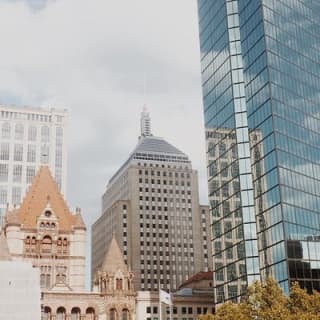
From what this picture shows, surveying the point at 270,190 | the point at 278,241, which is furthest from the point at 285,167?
the point at 278,241

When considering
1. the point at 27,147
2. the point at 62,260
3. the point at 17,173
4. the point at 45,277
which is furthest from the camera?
the point at 27,147

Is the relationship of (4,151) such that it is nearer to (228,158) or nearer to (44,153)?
(44,153)

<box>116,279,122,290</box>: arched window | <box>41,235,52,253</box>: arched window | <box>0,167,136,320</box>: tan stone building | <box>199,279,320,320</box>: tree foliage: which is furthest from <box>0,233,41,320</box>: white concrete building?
<box>199,279,320,320</box>: tree foliage

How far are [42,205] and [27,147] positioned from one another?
52305mm

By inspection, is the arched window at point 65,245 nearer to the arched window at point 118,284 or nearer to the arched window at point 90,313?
the arched window at point 118,284


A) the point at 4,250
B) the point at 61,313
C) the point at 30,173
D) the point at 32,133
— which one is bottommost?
the point at 61,313

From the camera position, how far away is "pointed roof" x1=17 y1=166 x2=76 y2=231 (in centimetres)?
13450

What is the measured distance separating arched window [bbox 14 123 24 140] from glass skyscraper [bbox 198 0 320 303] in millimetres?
84596

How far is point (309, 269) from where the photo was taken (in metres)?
93.4

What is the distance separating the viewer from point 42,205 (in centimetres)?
13725

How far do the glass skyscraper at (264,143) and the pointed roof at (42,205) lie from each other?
35.4 m

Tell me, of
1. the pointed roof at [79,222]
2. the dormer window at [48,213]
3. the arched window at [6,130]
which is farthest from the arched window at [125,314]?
the arched window at [6,130]

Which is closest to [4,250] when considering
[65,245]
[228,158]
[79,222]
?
[65,245]

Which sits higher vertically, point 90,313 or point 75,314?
point 90,313
